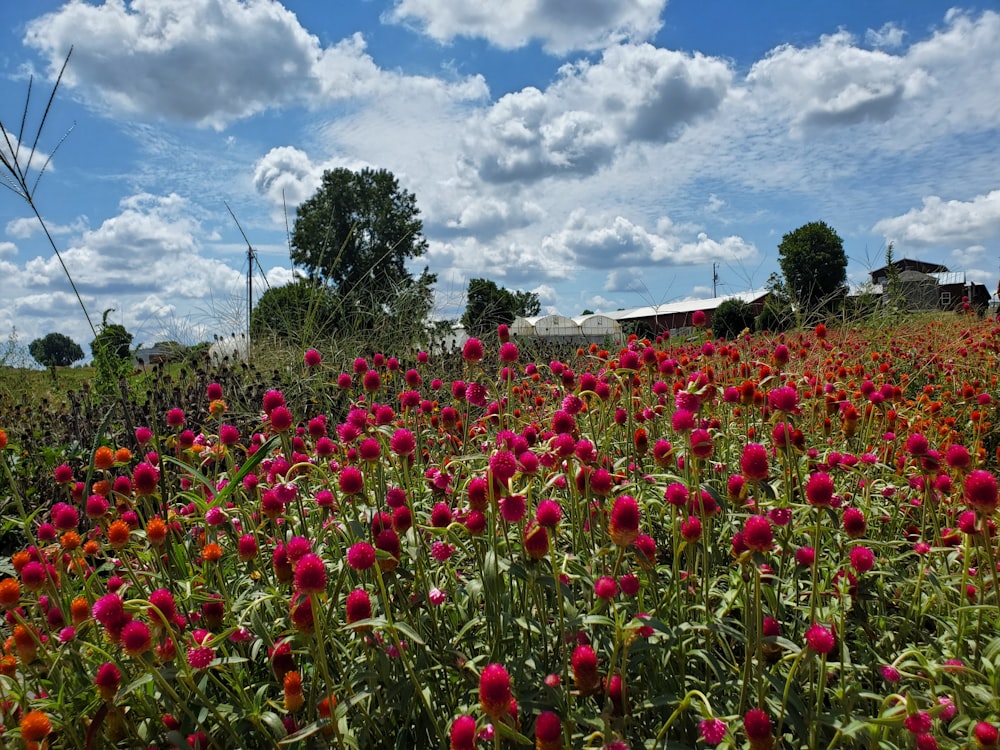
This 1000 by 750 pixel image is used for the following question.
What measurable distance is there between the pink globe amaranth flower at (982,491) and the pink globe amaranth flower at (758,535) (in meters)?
0.53

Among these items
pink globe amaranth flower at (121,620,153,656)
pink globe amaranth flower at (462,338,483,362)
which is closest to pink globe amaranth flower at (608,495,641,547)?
pink globe amaranth flower at (121,620,153,656)

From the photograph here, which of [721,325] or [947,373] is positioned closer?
[947,373]

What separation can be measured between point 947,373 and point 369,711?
19.5ft

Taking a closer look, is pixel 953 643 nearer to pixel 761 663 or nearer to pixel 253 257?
pixel 761 663

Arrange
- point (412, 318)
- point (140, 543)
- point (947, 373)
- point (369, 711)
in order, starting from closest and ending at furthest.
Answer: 1. point (369, 711)
2. point (140, 543)
3. point (947, 373)
4. point (412, 318)

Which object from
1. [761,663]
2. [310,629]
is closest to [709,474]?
[761,663]

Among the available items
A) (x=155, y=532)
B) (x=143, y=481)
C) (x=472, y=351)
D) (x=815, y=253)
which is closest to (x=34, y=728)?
(x=155, y=532)

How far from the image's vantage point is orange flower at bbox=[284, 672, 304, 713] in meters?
1.42

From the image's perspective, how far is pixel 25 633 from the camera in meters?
1.62

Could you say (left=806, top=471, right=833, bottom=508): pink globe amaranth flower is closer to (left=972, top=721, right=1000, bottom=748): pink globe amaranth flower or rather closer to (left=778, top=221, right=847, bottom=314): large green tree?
(left=972, top=721, right=1000, bottom=748): pink globe amaranth flower

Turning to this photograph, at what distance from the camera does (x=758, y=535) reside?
1.29 metres

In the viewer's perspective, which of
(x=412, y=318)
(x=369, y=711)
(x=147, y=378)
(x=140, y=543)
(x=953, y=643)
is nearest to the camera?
(x=369, y=711)

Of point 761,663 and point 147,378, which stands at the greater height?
point 147,378

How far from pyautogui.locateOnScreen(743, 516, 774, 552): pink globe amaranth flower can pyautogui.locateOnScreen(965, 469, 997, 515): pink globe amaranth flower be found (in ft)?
1.75
